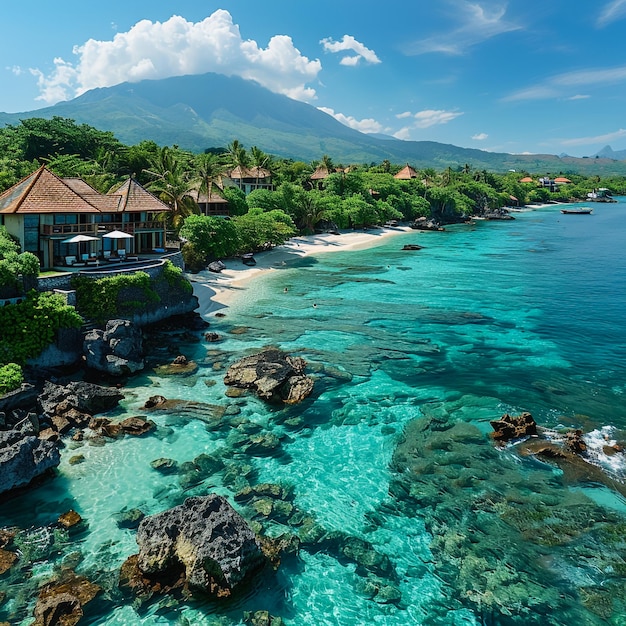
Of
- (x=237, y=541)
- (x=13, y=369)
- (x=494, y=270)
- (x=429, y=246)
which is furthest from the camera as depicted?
(x=429, y=246)

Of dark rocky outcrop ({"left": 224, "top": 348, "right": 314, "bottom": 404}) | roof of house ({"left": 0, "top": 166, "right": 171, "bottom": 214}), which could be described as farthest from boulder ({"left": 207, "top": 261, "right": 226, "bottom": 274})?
dark rocky outcrop ({"left": 224, "top": 348, "right": 314, "bottom": 404})

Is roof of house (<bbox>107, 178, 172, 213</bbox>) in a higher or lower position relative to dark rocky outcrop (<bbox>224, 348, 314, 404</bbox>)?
higher

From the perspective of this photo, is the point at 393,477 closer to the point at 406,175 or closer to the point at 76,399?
the point at 76,399

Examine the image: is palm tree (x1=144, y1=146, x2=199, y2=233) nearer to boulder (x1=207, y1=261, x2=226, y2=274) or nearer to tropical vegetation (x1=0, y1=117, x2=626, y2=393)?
tropical vegetation (x1=0, y1=117, x2=626, y2=393)

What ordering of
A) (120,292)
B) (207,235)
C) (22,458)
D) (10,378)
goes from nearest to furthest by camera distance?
(22,458)
(10,378)
(120,292)
(207,235)

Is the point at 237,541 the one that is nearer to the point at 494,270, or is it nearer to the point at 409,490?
the point at 409,490

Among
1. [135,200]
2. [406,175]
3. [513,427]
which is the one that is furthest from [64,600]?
[406,175]

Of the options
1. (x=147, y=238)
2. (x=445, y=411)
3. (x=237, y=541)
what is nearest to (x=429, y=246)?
(x=147, y=238)
